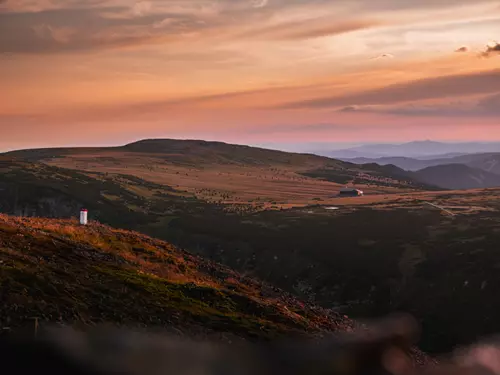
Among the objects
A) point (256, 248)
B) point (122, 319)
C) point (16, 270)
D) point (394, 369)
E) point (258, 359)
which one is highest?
point (394, 369)

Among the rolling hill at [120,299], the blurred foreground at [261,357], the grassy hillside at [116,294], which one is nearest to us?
the blurred foreground at [261,357]

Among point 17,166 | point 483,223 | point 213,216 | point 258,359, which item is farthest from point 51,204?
point 258,359

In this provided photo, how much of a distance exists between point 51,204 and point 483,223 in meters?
86.4

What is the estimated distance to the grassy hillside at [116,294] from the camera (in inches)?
856

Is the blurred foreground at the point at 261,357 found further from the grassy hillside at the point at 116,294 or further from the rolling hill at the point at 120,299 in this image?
the grassy hillside at the point at 116,294

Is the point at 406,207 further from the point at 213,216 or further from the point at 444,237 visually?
the point at 213,216

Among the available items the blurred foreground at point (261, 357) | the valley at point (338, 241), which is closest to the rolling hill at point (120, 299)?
the blurred foreground at point (261, 357)

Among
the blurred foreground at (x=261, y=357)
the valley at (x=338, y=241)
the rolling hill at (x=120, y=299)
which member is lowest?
the valley at (x=338, y=241)

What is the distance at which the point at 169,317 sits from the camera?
25.1 metres

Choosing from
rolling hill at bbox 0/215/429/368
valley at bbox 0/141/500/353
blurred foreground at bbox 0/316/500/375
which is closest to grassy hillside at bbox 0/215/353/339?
rolling hill at bbox 0/215/429/368

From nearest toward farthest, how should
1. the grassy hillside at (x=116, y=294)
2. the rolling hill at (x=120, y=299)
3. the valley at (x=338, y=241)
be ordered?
the rolling hill at (x=120, y=299) < the grassy hillside at (x=116, y=294) < the valley at (x=338, y=241)

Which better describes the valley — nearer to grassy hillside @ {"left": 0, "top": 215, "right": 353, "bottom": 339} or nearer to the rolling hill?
grassy hillside @ {"left": 0, "top": 215, "right": 353, "bottom": 339}

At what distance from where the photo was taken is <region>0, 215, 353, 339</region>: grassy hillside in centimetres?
2173

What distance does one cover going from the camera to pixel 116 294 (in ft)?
84.8
